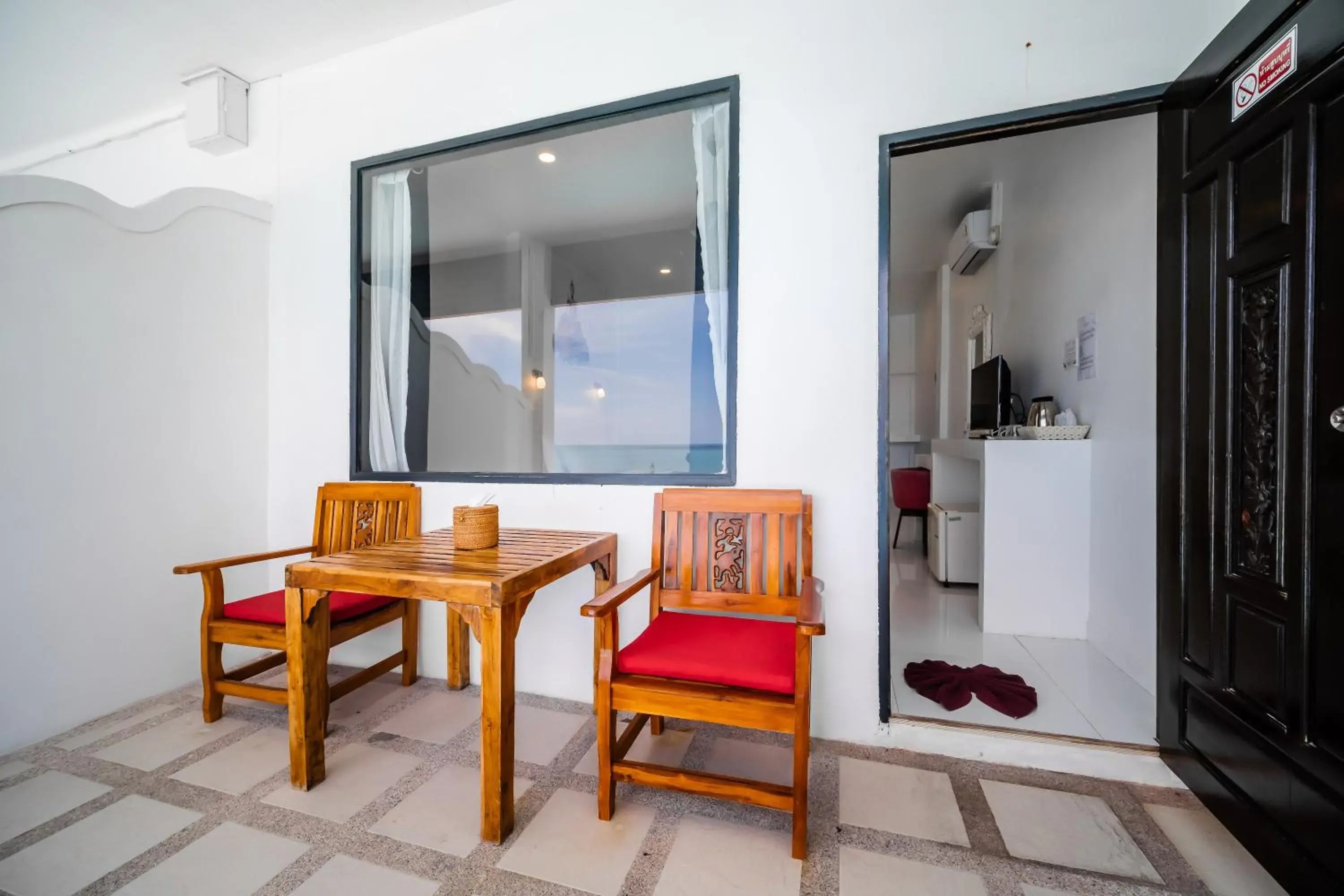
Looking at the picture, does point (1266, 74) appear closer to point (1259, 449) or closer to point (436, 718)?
point (1259, 449)

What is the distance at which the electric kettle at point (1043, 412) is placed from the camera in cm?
329

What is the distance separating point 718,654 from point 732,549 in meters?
0.53

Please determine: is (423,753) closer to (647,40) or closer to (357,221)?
(357,221)

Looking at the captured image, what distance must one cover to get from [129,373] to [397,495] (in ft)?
3.92

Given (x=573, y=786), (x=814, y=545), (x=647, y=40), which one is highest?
(x=647, y=40)

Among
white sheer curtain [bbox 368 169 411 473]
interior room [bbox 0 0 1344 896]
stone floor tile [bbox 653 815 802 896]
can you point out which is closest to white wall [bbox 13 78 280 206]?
interior room [bbox 0 0 1344 896]

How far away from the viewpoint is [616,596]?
5.29 feet

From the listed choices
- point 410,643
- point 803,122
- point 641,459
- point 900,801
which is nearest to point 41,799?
point 410,643

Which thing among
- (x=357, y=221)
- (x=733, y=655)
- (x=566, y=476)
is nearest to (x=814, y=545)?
(x=733, y=655)

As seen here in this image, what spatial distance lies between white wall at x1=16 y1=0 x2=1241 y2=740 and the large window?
0.11 metres

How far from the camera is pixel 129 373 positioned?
2346mm

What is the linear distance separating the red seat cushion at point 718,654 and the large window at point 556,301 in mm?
656

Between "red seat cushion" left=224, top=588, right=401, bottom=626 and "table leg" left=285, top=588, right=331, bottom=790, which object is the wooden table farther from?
"red seat cushion" left=224, top=588, right=401, bottom=626

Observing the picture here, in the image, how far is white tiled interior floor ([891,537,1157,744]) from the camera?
2012 mm
